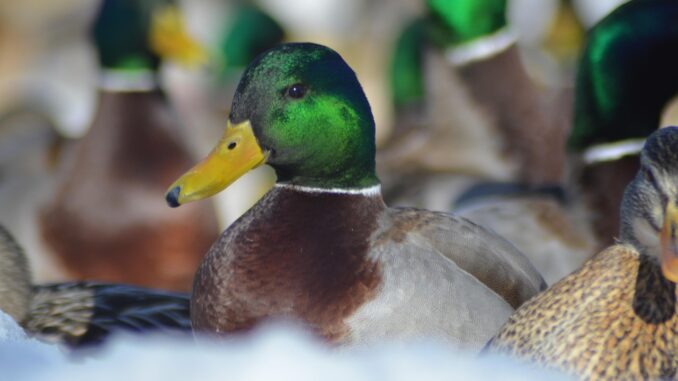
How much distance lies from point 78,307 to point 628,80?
212 cm

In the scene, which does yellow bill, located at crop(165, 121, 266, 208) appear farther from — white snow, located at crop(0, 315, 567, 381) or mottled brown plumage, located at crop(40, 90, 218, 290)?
mottled brown plumage, located at crop(40, 90, 218, 290)

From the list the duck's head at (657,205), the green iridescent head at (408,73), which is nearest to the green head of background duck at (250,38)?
the green iridescent head at (408,73)

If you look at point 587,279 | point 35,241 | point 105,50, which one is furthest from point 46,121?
point 587,279

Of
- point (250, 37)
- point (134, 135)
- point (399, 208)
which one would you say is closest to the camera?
point (399, 208)

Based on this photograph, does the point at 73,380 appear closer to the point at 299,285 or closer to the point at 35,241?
the point at 299,285

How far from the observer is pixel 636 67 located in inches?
206

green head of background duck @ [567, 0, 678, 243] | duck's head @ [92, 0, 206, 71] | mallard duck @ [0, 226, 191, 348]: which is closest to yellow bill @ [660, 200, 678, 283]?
mallard duck @ [0, 226, 191, 348]

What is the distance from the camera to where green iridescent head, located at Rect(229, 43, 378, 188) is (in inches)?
146

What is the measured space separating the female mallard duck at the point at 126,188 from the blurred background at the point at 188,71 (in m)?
0.03

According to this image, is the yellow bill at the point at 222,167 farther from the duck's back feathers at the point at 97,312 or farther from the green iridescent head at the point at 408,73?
the green iridescent head at the point at 408,73

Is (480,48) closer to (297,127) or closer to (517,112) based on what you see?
(517,112)

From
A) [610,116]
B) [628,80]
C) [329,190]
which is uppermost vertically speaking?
[329,190]

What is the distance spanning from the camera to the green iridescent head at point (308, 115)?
3.72m

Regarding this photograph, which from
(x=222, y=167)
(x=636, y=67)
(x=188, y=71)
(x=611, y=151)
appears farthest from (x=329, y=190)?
(x=188, y=71)
